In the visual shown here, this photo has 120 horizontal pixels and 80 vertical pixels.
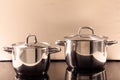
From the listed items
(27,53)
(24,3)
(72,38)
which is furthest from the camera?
(24,3)

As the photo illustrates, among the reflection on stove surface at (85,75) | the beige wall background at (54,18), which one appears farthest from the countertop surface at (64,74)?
the beige wall background at (54,18)

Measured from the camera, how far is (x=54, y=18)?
1363 mm

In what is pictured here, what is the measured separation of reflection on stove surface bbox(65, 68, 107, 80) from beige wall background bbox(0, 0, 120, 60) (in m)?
0.26

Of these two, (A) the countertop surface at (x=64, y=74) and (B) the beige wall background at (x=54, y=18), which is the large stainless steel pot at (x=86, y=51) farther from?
(B) the beige wall background at (x=54, y=18)

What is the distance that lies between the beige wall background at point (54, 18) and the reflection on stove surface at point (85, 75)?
263mm

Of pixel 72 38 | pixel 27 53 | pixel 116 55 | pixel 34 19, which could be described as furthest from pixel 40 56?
pixel 116 55

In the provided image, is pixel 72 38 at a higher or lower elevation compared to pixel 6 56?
higher

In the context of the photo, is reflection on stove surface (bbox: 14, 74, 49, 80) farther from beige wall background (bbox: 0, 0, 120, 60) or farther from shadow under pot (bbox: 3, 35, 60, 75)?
beige wall background (bbox: 0, 0, 120, 60)

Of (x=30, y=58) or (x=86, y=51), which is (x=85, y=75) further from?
(x=30, y=58)

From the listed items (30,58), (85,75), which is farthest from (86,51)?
→ (30,58)

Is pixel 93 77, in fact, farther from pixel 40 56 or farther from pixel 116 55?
pixel 116 55

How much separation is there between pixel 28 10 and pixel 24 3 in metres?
0.04

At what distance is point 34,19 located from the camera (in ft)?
4.47

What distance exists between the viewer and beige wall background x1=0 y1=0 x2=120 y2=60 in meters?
1.35
